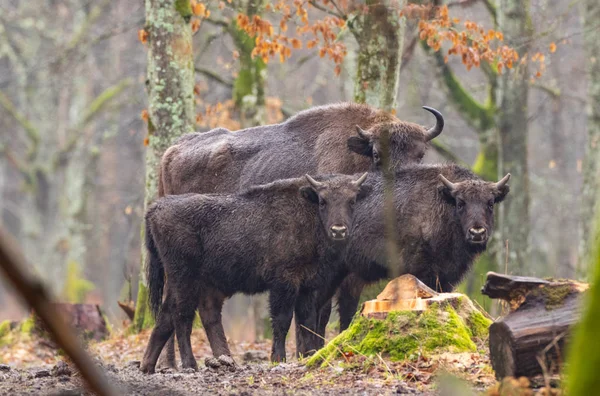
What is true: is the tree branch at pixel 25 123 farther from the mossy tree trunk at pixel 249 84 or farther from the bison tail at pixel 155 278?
the bison tail at pixel 155 278

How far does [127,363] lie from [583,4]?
12707 mm

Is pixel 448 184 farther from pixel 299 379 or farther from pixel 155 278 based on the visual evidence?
pixel 299 379

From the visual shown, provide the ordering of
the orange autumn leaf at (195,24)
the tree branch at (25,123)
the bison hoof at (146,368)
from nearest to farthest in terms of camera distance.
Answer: the bison hoof at (146,368), the orange autumn leaf at (195,24), the tree branch at (25,123)

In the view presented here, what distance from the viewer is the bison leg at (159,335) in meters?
9.33

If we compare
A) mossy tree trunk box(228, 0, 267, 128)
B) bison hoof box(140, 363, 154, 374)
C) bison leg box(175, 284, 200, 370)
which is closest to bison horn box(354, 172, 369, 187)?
bison leg box(175, 284, 200, 370)

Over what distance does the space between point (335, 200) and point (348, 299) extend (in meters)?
1.69

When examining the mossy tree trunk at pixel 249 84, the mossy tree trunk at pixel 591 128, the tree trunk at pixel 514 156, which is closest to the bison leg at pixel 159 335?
the mossy tree trunk at pixel 249 84

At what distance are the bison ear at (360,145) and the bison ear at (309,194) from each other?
54.3 inches

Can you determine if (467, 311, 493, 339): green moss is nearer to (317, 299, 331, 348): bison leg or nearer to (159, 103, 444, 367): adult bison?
(317, 299, 331, 348): bison leg

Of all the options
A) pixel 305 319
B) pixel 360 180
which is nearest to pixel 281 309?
pixel 305 319

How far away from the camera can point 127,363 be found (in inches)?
408

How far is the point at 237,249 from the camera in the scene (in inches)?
374

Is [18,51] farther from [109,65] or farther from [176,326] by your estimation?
[176,326]

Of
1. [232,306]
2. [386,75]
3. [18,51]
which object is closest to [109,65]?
[18,51]
